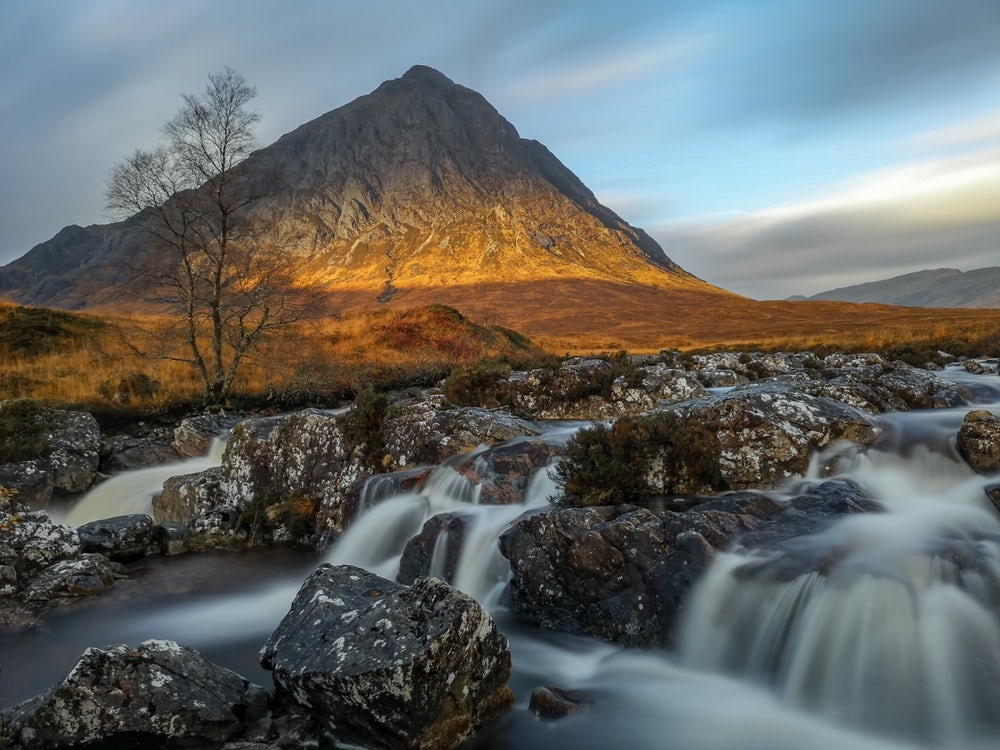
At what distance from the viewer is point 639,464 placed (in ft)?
28.8

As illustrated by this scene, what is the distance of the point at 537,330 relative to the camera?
7938cm

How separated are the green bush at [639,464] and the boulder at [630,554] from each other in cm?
86

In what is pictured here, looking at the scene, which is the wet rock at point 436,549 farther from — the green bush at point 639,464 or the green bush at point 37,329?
the green bush at point 37,329

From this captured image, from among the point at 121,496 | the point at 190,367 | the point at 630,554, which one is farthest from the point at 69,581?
the point at 190,367

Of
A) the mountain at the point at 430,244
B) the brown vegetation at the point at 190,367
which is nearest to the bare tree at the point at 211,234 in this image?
the brown vegetation at the point at 190,367

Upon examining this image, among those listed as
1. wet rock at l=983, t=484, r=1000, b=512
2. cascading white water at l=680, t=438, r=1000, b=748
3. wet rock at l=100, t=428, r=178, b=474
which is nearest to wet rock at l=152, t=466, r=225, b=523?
wet rock at l=100, t=428, r=178, b=474

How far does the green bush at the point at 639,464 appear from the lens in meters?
8.67

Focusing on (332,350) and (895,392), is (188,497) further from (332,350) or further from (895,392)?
(332,350)

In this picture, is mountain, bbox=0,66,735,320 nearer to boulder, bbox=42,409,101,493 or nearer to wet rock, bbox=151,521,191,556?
boulder, bbox=42,409,101,493

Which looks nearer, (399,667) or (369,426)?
(399,667)

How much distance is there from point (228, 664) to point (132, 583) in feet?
12.0

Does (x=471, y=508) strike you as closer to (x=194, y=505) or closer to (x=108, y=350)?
(x=194, y=505)

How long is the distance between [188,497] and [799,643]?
Result: 11.9 metres

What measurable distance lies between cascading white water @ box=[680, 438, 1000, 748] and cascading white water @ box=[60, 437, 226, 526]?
12.8 meters
